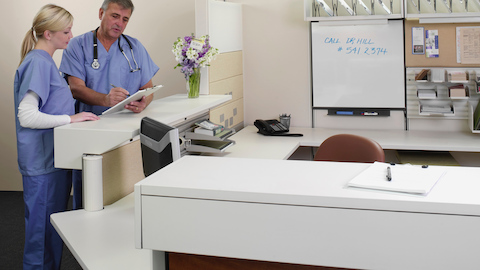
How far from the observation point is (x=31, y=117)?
8.32 ft

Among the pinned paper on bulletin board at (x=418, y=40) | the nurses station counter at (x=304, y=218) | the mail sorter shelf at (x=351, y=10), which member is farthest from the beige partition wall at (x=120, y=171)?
the pinned paper on bulletin board at (x=418, y=40)

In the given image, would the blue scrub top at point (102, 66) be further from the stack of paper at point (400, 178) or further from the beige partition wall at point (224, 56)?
the stack of paper at point (400, 178)

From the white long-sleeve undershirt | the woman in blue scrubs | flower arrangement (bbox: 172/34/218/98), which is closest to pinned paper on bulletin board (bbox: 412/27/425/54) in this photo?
flower arrangement (bbox: 172/34/218/98)

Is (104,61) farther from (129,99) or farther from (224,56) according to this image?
(224,56)

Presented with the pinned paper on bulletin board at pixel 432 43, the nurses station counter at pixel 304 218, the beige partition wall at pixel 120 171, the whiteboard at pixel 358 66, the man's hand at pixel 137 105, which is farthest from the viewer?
the whiteboard at pixel 358 66

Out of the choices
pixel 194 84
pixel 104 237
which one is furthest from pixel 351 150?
pixel 104 237

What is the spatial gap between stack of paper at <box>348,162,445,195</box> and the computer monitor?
0.74 metres

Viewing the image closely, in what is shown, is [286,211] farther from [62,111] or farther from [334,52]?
[334,52]

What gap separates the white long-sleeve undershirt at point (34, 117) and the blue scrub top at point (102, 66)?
2.06 ft

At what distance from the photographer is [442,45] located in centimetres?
423

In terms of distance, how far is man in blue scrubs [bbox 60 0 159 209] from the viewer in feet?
10.3

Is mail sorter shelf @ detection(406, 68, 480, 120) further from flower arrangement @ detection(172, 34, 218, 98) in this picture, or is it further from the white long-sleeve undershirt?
the white long-sleeve undershirt

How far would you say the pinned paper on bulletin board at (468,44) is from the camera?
4.15 metres

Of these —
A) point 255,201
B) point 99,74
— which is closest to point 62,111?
→ point 99,74
